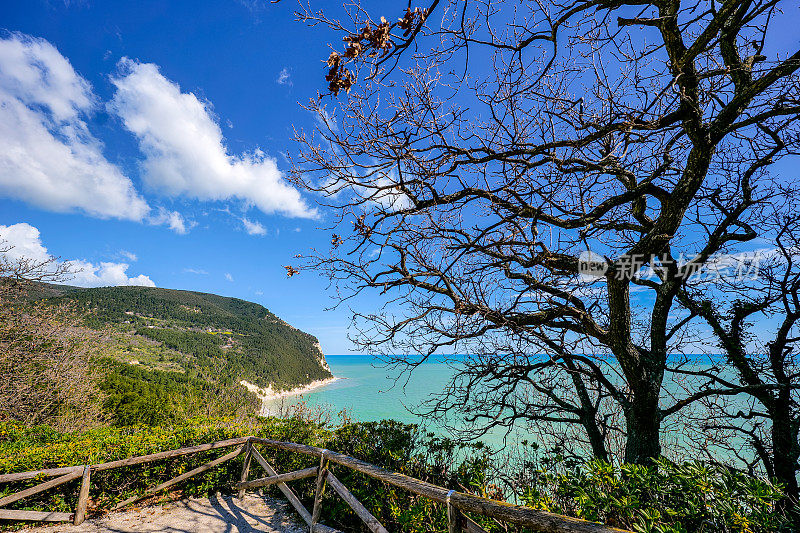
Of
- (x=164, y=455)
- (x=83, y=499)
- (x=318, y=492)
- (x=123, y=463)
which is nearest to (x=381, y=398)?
(x=164, y=455)

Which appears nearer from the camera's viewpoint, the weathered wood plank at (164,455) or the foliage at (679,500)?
the foliage at (679,500)

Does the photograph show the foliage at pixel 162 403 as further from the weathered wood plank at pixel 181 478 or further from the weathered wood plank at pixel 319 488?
the weathered wood plank at pixel 319 488

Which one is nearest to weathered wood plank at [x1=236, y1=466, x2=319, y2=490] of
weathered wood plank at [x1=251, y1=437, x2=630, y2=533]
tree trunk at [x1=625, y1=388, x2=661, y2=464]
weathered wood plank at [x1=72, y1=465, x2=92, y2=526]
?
weathered wood plank at [x1=251, y1=437, x2=630, y2=533]

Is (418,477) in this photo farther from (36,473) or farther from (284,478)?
(36,473)

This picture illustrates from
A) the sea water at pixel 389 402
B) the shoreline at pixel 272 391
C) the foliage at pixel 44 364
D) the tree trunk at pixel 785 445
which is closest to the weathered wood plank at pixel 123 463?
the sea water at pixel 389 402

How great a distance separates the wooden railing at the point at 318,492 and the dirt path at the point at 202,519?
0.67 ft

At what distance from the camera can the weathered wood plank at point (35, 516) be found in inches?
163

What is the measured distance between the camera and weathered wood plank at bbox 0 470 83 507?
4.17 metres

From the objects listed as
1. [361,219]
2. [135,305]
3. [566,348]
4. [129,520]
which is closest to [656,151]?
[566,348]

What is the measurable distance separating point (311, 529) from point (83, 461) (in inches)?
158

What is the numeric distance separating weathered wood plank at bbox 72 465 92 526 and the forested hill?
4722 centimetres

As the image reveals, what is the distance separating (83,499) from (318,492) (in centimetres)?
351

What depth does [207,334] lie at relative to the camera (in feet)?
280

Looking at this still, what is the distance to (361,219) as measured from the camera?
3268 mm
